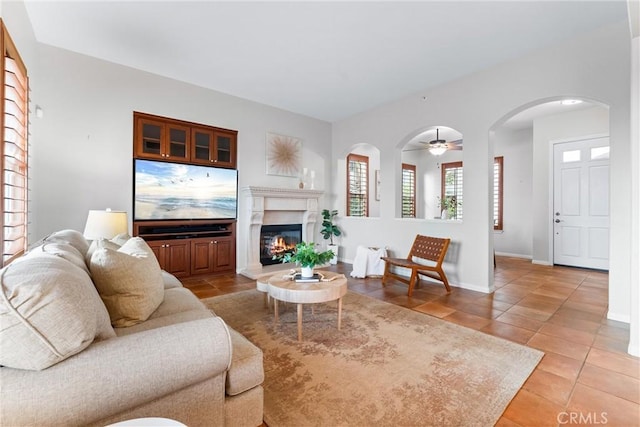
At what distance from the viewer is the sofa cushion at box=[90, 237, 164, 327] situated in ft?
5.01

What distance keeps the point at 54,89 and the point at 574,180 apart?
855 centimetres

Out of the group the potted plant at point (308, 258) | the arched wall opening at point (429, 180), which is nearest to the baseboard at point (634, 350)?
the potted plant at point (308, 258)

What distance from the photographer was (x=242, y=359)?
1396mm

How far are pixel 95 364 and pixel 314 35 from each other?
3489mm

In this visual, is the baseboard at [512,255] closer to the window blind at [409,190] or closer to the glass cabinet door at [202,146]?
the window blind at [409,190]

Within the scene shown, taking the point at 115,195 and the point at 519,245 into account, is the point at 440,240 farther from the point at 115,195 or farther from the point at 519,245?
the point at 115,195

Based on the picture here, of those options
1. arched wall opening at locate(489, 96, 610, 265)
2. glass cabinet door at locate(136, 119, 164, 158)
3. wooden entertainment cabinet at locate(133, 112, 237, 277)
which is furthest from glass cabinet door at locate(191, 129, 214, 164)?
arched wall opening at locate(489, 96, 610, 265)

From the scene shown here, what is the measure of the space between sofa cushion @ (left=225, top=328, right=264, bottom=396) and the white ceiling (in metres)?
3.03

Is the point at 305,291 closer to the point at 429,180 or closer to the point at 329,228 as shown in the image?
the point at 329,228

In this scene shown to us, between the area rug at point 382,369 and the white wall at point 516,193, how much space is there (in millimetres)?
5080

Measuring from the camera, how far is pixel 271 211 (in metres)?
5.56

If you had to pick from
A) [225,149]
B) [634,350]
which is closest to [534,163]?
[634,350]

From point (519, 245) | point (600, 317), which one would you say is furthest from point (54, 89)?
point (519, 245)

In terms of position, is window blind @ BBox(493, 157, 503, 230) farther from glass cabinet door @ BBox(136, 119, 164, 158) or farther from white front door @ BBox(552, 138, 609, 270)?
glass cabinet door @ BBox(136, 119, 164, 158)
